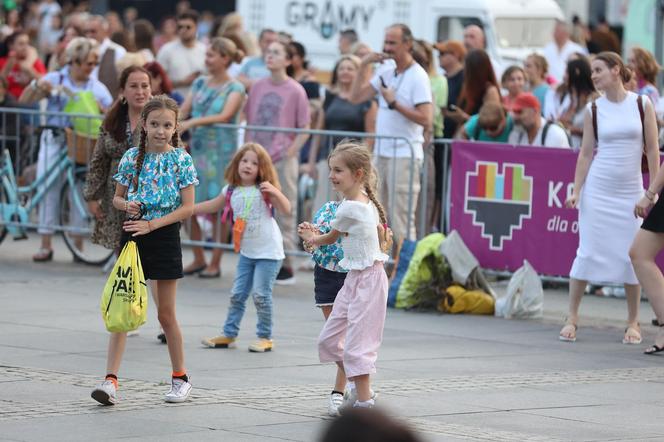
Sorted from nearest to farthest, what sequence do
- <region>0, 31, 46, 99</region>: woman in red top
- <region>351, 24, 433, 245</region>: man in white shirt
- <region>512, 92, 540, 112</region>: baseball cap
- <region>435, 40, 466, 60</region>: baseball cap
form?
<region>351, 24, 433, 245</region>: man in white shirt < <region>512, 92, 540, 112</region>: baseball cap < <region>435, 40, 466, 60</region>: baseball cap < <region>0, 31, 46, 99</region>: woman in red top

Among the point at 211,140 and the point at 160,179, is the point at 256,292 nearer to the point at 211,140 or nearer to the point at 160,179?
the point at 160,179

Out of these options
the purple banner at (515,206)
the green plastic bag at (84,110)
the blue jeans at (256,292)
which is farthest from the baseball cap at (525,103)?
the blue jeans at (256,292)

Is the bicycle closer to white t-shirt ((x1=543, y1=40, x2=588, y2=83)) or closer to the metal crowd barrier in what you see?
the metal crowd barrier

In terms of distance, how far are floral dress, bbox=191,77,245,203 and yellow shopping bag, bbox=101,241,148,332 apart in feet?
19.0

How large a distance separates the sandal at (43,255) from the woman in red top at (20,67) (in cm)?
348

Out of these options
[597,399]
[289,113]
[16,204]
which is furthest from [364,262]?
[16,204]

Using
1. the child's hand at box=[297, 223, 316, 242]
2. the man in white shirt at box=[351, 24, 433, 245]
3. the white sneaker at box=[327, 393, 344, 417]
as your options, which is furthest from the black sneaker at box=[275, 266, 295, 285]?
the child's hand at box=[297, 223, 316, 242]

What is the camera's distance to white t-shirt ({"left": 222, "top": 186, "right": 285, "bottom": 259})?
31.2 feet

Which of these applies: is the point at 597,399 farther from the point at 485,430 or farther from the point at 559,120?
the point at 559,120

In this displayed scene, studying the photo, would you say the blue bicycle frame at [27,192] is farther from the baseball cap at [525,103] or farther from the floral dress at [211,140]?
the baseball cap at [525,103]

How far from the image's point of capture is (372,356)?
24.0 ft

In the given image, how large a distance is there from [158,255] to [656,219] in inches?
143

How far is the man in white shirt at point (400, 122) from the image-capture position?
1237cm

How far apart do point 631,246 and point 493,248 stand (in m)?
2.18
